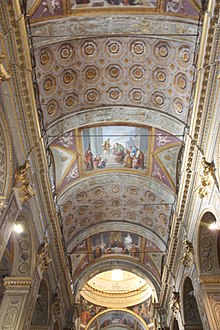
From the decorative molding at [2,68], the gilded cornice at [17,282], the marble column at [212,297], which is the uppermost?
the decorative molding at [2,68]

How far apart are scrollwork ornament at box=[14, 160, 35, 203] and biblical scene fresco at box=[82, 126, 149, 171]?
404 centimetres

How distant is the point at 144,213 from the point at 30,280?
286 inches

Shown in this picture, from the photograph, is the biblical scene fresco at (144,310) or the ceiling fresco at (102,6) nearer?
the ceiling fresco at (102,6)

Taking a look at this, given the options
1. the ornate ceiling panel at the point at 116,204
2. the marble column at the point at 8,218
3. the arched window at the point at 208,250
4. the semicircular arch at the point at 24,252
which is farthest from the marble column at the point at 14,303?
the arched window at the point at 208,250

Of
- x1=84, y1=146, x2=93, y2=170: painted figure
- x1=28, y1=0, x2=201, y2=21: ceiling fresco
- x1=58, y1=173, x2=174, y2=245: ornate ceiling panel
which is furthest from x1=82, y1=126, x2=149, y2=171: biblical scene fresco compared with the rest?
x1=28, y1=0, x2=201, y2=21: ceiling fresco

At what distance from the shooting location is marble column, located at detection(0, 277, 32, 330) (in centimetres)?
875

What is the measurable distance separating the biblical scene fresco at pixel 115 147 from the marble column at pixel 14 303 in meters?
5.20

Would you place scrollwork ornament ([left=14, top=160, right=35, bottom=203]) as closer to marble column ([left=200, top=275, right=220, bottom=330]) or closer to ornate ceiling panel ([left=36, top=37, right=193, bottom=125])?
ornate ceiling panel ([left=36, top=37, right=193, bottom=125])

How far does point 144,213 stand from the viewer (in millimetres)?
15609

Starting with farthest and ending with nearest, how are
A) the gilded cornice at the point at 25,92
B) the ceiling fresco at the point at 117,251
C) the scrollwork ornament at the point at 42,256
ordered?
1. the ceiling fresco at the point at 117,251
2. the scrollwork ornament at the point at 42,256
3. the gilded cornice at the point at 25,92

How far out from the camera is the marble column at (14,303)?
344 inches

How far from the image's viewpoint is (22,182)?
809cm

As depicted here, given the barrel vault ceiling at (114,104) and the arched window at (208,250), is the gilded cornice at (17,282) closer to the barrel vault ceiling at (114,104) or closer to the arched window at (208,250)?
the barrel vault ceiling at (114,104)

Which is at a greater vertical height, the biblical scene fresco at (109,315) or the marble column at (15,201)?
the biblical scene fresco at (109,315)
